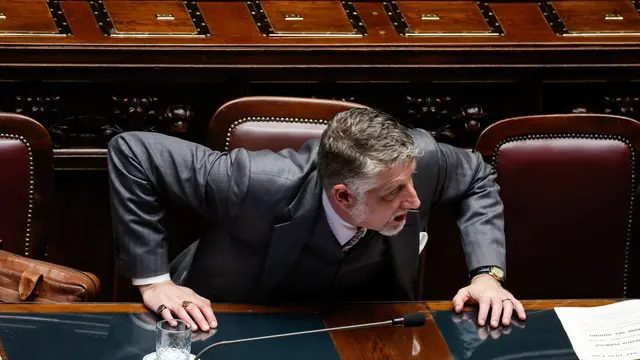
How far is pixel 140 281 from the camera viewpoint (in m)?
2.30

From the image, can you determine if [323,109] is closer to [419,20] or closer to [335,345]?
[335,345]

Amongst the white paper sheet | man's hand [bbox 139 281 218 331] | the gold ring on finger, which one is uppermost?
the gold ring on finger

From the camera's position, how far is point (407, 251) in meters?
2.42

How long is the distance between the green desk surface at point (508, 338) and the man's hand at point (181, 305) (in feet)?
1.53

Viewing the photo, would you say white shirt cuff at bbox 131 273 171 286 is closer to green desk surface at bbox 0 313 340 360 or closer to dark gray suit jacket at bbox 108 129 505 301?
dark gray suit jacket at bbox 108 129 505 301

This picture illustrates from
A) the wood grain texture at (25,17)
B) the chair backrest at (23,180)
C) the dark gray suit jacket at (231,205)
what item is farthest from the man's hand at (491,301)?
the wood grain texture at (25,17)

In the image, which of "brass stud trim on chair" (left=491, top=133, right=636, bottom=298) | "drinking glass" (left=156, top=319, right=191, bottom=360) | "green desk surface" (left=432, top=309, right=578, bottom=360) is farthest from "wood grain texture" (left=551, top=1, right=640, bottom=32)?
"drinking glass" (left=156, top=319, right=191, bottom=360)

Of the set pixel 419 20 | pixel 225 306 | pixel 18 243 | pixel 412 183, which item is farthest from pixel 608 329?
pixel 419 20

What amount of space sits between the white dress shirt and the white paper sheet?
0.48 meters

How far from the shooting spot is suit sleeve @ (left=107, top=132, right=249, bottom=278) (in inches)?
90.9

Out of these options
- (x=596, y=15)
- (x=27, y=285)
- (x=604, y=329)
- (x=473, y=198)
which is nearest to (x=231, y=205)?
(x=27, y=285)

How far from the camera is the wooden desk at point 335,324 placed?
6.55 ft

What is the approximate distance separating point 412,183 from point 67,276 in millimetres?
764

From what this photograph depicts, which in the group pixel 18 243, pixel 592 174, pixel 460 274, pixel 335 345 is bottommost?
pixel 460 274
